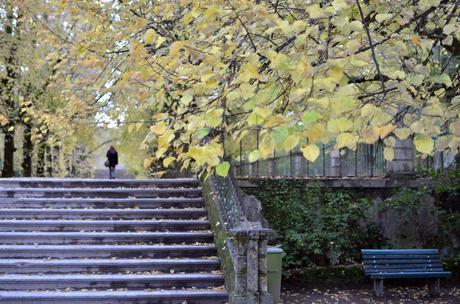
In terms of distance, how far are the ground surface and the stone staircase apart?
6.49ft

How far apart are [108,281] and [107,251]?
92 cm

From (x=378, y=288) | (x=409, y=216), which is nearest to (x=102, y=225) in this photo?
(x=378, y=288)

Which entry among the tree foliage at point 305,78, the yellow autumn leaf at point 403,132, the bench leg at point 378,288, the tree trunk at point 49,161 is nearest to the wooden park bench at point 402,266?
the bench leg at point 378,288

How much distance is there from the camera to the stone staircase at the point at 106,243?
7.96m

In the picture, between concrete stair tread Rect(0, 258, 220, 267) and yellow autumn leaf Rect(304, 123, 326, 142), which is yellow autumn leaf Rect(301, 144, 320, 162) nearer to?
yellow autumn leaf Rect(304, 123, 326, 142)

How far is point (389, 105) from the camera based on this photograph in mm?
4699

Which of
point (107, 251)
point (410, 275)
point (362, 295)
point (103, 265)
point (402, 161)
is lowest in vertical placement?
point (362, 295)

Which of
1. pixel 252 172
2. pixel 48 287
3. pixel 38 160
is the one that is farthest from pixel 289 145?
pixel 38 160

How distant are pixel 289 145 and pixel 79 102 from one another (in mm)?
8230

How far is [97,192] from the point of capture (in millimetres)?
11258

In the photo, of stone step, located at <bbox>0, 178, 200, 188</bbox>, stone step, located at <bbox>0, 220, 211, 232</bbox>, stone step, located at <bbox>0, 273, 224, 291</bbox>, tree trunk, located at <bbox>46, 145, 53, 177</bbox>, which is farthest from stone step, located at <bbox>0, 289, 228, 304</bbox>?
tree trunk, located at <bbox>46, 145, 53, 177</bbox>

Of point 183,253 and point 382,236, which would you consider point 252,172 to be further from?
point 183,253

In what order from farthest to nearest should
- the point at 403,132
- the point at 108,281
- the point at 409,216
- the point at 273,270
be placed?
the point at 409,216 < the point at 273,270 < the point at 108,281 < the point at 403,132

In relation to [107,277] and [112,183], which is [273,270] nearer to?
[107,277]
